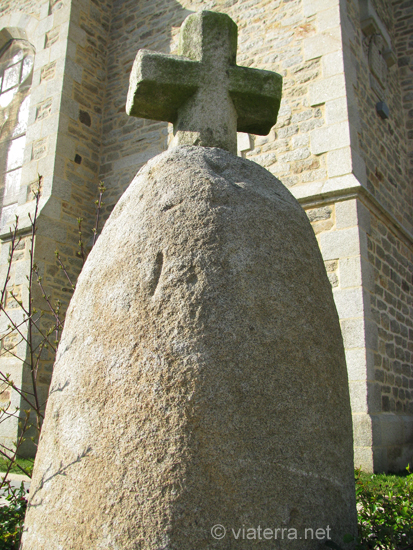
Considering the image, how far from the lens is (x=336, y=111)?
5.75m

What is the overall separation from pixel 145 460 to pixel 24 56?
954 centimetres

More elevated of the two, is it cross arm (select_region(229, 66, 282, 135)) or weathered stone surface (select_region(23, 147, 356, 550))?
cross arm (select_region(229, 66, 282, 135))

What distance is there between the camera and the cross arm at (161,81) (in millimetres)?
1989

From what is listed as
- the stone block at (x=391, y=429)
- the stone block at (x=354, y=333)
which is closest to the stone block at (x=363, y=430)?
the stone block at (x=391, y=429)

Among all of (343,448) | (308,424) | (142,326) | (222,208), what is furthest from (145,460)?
(222,208)

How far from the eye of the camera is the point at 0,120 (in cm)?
905

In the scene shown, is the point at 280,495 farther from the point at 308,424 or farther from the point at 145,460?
the point at 145,460

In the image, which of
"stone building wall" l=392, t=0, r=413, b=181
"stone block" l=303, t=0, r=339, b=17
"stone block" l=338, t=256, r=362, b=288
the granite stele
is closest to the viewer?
the granite stele

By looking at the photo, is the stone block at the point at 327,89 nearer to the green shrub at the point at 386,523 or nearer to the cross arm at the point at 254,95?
the cross arm at the point at 254,95

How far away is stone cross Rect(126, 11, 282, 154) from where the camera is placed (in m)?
2.00

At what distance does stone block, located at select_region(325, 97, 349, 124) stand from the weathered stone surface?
456 centimetres

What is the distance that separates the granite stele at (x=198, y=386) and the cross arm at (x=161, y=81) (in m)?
0.48

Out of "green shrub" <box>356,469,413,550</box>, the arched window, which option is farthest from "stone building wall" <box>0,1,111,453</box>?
"green shrub" <box>356,469,413,550</box>

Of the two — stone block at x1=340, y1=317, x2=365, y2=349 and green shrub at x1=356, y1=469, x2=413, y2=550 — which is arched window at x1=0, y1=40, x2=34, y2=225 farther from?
green shrub at x1=356, y1=469, x2=413, y2=550
